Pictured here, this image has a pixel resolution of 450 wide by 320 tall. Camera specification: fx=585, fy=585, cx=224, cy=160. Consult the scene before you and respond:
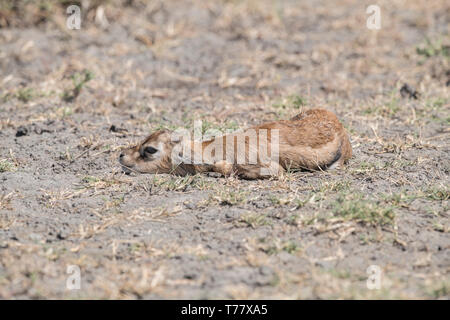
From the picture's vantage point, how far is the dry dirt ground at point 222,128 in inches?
154

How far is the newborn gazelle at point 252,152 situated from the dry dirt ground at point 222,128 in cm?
13

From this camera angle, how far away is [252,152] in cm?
516

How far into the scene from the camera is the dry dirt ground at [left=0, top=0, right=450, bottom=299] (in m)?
3.91

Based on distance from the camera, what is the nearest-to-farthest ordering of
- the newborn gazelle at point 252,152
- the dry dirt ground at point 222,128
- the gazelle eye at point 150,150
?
1. the dry dirt ground at point 222,128
2. the newborn gazelle at point 252,152
3. the gazelle eye at point 150,150

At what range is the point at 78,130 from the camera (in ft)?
20.3

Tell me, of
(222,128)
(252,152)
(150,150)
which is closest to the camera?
(252,152)

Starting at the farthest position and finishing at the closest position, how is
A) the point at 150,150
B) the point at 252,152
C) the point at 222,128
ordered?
the point at 222,128
the point at 150,150
the point at 252,152

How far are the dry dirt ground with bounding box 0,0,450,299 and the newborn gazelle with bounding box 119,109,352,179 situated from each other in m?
0.13

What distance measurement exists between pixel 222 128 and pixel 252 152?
0.95 m

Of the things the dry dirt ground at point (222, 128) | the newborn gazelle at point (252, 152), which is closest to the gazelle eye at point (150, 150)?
the newborn gazelle at point (252, 152)

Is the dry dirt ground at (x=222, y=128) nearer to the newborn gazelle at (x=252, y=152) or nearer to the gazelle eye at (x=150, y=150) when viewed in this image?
the newborn gazelle at (x=252, y=152)

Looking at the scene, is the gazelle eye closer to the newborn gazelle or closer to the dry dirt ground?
the newborn gazelle
